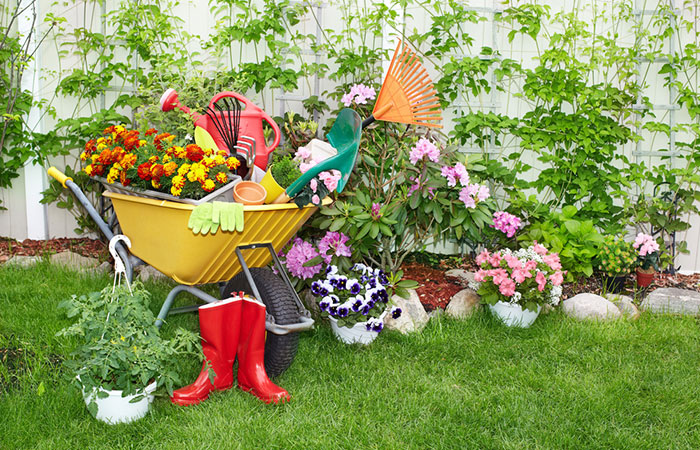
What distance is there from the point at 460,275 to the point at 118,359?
2187mm

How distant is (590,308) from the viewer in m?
3.01

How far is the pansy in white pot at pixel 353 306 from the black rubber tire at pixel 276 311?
40cm

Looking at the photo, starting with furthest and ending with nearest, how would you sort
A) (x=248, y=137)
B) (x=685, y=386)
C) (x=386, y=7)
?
(x=386, y=7) → (x=248, y=137) → (x=685, y=386)

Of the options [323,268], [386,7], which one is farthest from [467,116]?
[323,268]

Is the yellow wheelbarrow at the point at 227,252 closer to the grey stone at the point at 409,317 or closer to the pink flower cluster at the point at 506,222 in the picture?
the grey stone at the point at 409,317

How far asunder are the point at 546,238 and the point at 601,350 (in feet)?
2.74

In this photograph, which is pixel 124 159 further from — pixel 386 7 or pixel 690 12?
pixel 690 12

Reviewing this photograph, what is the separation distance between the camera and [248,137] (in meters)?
2.52

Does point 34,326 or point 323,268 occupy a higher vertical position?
point 323,268

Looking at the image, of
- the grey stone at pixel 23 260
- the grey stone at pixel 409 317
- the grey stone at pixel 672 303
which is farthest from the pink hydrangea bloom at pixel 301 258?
the grey stone at pixel 672 303

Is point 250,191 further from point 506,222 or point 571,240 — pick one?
point 571,240

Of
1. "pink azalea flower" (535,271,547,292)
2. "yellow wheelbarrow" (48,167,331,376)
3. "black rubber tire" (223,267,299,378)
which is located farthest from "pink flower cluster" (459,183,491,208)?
"black rubber tire" (223,267,299,378)

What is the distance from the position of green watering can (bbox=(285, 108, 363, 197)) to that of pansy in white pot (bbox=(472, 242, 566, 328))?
1095mm

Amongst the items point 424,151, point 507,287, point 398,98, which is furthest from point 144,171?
point 507,287
